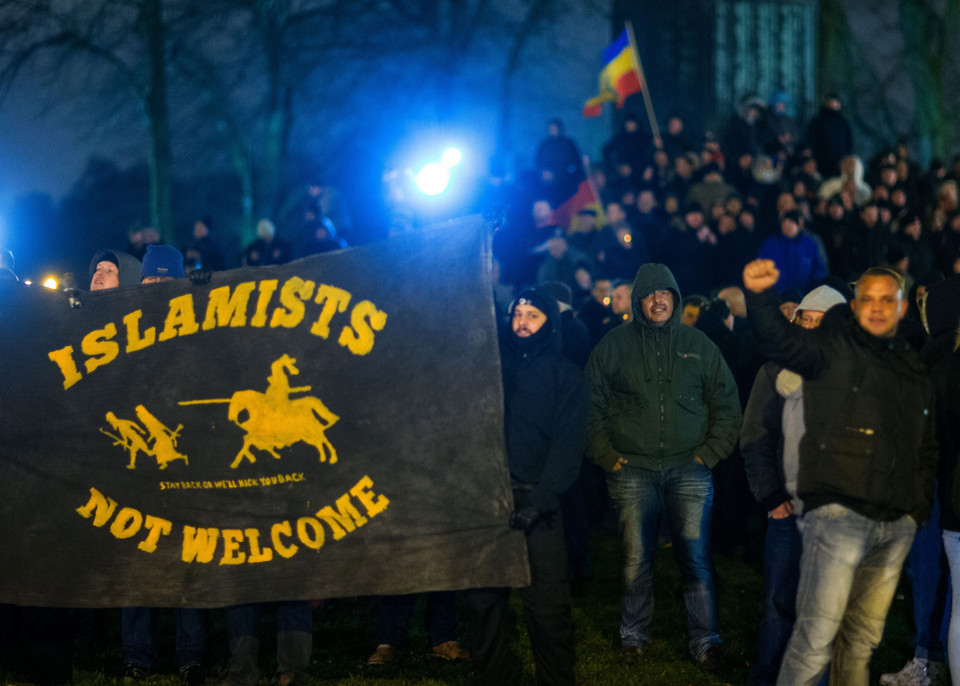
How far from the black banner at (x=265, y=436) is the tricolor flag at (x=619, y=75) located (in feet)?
35.7

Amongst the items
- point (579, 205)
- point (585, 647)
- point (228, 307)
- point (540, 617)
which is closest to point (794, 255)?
point (579, 205)

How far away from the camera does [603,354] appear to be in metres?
5.66

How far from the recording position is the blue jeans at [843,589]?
13.1 feet

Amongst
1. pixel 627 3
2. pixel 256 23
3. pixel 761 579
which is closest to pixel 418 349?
pixel 761 579

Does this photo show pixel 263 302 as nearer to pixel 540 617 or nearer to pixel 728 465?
pixel 540 617

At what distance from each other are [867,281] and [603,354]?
1.87 metres

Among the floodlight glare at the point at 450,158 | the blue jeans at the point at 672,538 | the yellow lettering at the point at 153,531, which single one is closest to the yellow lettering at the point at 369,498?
the yellow lettering at the point at 153,531

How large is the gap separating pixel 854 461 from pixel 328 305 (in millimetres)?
2421

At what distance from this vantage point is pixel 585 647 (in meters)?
5.68

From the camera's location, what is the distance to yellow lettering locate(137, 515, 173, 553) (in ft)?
15.7

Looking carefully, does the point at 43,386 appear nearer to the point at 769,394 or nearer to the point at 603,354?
the point at 603,354

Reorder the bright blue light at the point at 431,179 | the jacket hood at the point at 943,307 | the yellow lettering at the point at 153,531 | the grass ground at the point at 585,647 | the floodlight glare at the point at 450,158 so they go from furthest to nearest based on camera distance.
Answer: the floodlight glare at the point at 450,158
the bright blue light at the point at 431,179
the grass ground at the point at 585,647
the jacket hood at the point at 943,307
the yellow lettering at the point at 153,531

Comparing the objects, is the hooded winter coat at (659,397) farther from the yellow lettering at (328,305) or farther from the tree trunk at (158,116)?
the tree trunk at (158,116)

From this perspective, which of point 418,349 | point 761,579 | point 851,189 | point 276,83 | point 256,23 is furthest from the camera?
point 276,83
